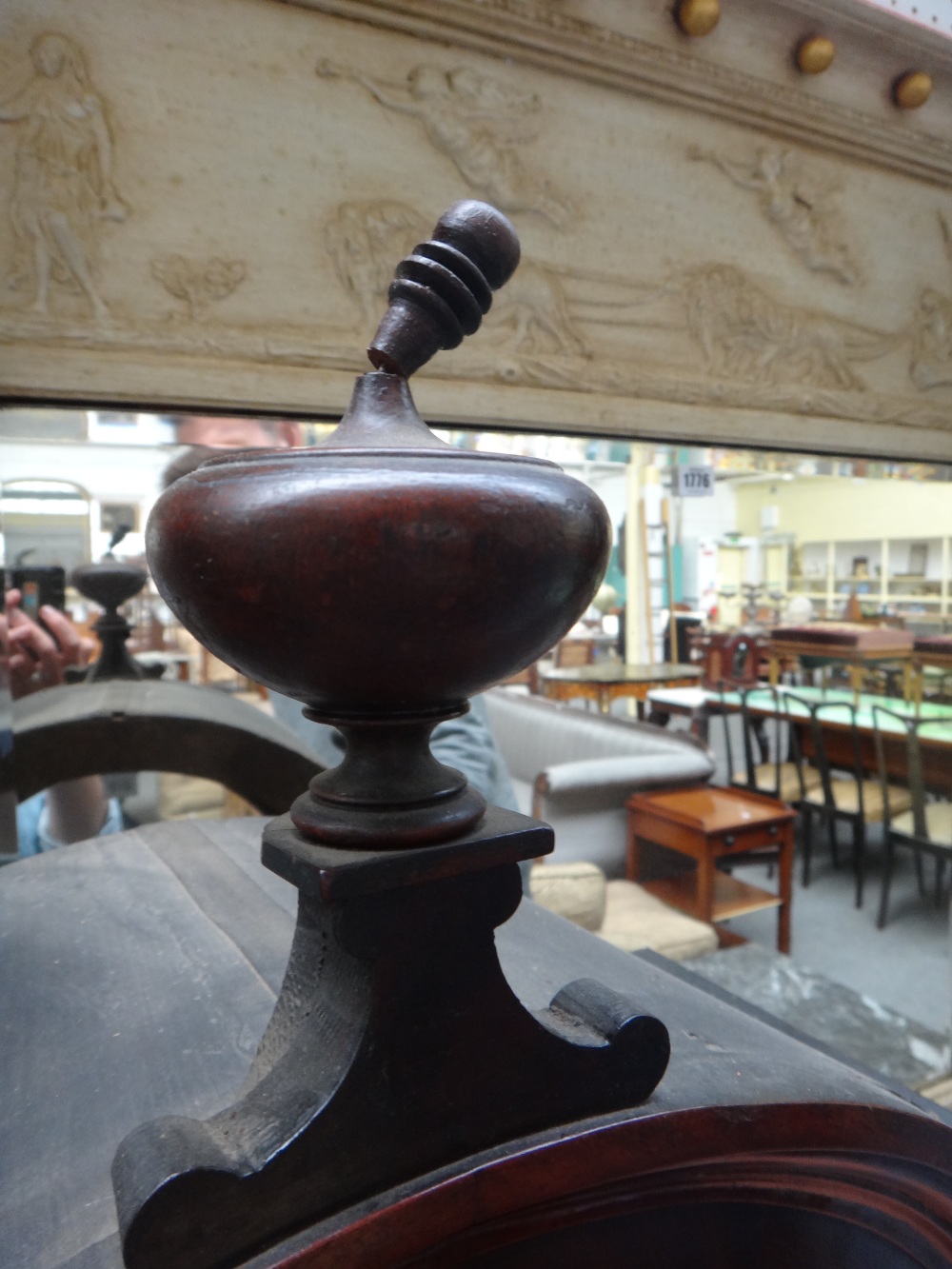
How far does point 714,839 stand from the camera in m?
3.37

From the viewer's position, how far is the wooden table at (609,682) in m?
6.29

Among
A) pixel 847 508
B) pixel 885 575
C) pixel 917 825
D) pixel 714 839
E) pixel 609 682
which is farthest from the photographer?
pixel 847 508

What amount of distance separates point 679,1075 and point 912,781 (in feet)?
12.8

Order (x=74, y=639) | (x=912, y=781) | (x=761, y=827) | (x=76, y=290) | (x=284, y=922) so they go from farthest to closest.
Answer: (x=912, y=781), (x=761, y=827), (x=74, y=639), (x=76, y=290), (x=284, y=922)

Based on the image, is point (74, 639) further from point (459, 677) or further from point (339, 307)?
point (459, 677)

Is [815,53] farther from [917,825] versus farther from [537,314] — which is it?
[917,825]

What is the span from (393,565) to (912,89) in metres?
2.04

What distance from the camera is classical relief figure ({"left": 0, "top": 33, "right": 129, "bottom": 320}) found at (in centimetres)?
121

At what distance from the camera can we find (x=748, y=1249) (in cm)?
40

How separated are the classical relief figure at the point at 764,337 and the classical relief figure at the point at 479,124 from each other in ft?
1.21

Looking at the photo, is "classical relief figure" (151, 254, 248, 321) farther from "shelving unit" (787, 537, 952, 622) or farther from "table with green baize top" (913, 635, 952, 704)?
"shelving unit" (787, 537, 952, 622)

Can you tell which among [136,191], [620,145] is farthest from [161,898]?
[620,145]

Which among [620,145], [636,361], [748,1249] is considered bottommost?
[748,1249]

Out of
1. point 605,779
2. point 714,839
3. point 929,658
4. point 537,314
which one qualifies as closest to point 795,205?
point 537,314
